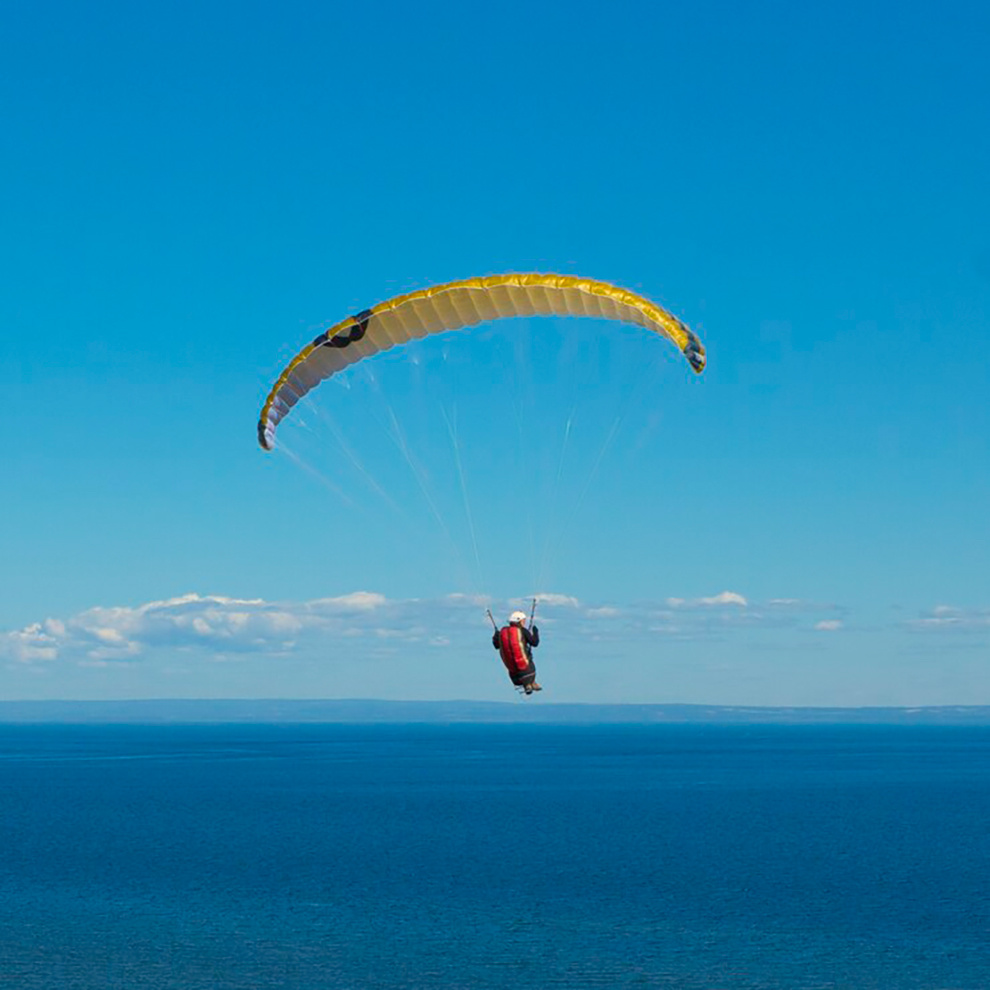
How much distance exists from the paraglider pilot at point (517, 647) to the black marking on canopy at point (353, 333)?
19.2 ft

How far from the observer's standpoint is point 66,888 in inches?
1977

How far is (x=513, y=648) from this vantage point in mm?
20125

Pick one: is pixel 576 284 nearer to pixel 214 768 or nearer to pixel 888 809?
pixel 888 809

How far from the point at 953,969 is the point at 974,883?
16.9m

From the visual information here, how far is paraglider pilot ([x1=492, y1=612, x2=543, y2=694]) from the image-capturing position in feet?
65.7

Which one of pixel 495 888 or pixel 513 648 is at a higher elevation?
pixel 513 648

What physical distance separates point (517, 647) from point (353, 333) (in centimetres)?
635

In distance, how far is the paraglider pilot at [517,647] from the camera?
65.7ft

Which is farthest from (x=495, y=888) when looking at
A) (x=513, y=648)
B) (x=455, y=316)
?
(x=455, y=316)

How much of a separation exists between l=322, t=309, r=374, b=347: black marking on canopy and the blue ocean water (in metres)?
20.3

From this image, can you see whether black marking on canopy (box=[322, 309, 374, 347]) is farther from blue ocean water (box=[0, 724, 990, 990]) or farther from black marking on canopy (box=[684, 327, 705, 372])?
blue ocean water (box=[0, 724, 990, 990])

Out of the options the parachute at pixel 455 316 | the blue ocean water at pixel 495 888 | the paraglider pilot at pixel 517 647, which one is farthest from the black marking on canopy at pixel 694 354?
the blue ocean water at pixel 495 888

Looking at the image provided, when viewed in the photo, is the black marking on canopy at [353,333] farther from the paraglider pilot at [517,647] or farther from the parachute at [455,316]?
the paraglider pilot at [517,647]

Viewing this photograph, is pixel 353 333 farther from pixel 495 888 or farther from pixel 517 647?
pixel 495 888
